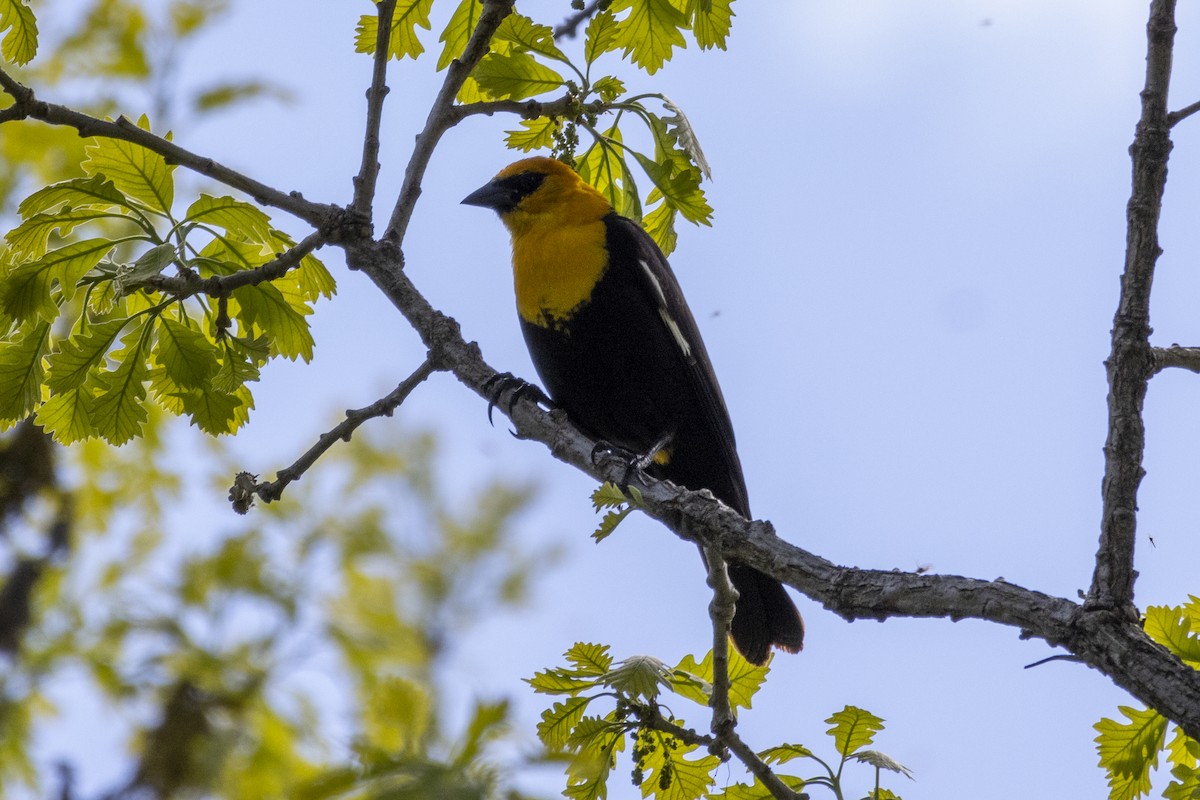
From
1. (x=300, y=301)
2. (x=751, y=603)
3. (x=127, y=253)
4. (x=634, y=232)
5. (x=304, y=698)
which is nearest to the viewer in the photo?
(x=300, y=301)

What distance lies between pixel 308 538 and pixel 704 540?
4943 millimetres

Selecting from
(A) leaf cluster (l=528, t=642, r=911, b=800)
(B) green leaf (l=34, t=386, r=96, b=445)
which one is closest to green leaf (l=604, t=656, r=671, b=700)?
(A) leaf cluster (l=528, t=642, r=911, b=800)

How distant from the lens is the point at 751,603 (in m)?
4.25

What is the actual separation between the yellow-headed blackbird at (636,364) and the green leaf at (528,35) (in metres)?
1.05

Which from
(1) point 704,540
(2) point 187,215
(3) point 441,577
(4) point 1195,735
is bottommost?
(4) point 1195,735

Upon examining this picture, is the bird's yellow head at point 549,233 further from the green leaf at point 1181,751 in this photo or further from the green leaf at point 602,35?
the green leaf at point 1181,751

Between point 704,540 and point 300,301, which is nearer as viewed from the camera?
point 704,540

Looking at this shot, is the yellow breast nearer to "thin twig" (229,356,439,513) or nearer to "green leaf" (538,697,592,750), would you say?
"thin twig" (229,356,439,513)

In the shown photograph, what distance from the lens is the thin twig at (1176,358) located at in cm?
245

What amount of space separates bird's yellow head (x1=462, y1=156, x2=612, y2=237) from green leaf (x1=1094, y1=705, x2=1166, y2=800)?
9.70 feet

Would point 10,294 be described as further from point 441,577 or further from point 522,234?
point 441,577

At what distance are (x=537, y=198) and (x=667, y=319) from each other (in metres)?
0.94

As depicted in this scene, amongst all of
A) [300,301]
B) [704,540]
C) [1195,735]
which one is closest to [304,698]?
[300,301]

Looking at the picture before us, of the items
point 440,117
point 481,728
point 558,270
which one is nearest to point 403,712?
point 481,728
